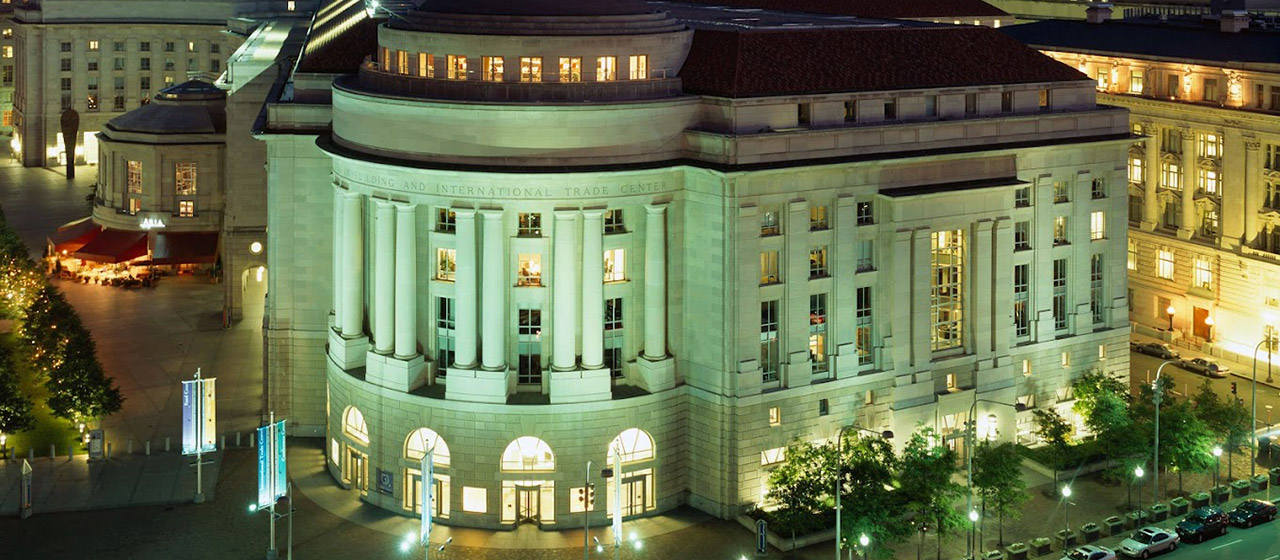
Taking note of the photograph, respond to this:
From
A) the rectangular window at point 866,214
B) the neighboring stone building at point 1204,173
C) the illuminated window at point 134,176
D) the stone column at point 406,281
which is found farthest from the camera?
the illuminated window at point 134,176

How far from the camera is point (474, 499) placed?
108125mm

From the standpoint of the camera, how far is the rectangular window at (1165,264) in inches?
6147

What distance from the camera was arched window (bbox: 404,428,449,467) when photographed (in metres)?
108

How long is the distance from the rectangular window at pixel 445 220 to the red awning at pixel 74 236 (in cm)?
8424

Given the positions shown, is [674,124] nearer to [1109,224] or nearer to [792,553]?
[792,553]

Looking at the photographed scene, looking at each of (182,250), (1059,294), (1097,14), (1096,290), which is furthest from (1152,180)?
(182,250)

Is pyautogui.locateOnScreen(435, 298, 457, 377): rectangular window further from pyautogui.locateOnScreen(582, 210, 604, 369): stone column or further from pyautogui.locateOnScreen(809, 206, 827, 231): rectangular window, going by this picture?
pyautogui.locateOnScreen(809, 206, 827, 231): rectangular window

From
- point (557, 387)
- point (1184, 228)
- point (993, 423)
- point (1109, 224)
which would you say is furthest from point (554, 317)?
point (1184, 228)

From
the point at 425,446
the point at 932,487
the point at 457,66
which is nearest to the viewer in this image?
the point at 932,487

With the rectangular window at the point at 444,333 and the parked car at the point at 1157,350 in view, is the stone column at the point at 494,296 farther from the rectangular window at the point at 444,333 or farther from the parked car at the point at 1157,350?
the parked car at the point at 1157,350

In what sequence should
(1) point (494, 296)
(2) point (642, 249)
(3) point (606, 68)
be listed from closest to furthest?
(1) point (494, 296) → (3) point (606, 68) → (2) point (642, 249)

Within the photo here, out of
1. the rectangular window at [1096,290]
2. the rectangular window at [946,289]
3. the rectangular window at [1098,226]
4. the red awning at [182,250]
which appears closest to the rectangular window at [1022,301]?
the rectangular window at [946,289]

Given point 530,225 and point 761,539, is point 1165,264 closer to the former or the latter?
point 761,539

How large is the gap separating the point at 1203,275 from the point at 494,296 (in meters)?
71.5
